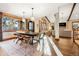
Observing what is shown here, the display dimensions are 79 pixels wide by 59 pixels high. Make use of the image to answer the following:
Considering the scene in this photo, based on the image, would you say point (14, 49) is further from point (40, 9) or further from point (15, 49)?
point (40, 9)

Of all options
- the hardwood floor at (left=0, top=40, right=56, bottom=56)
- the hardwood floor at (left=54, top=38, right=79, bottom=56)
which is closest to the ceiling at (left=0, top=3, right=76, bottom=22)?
the hardwood floor at (left=54, top=38, right=79, bottom=56)

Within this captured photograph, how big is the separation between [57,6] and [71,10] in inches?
13.2

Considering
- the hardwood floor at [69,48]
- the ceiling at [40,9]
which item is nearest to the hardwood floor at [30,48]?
the hardwood floor at [69,48]

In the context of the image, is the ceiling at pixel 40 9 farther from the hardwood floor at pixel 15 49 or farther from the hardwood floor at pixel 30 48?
the hardwood floor at pixel 15 49

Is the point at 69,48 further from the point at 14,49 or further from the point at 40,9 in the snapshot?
the point at 14,49

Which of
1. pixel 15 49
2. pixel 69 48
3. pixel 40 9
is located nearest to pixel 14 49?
pixel 15 49

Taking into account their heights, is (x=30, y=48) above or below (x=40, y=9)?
below

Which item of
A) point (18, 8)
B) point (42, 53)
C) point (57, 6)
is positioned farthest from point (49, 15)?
point (42, 53)

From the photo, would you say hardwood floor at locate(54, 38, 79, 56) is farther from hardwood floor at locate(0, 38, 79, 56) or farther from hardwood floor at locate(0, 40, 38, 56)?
hardwood floor at locate(0, 40, 38, 56)

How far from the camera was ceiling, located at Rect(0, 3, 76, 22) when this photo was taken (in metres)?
2.60

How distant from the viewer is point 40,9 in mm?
2660

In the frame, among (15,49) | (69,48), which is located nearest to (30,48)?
(15,49)

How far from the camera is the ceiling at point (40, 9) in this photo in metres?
Result: 2.60

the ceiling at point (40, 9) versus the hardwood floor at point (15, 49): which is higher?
the ceiling at point (40, 9)
